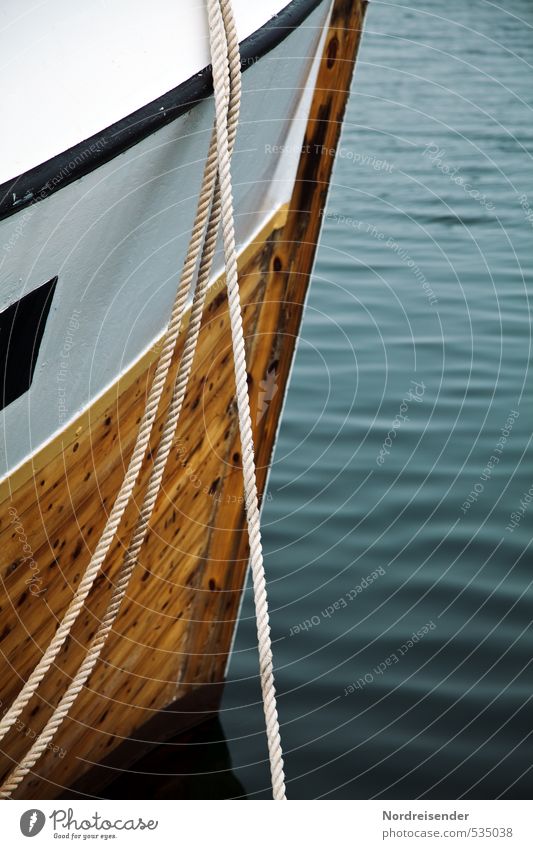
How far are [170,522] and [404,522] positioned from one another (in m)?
1.21

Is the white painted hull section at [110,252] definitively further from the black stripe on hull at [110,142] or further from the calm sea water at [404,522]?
the calm sea water at [404,522]

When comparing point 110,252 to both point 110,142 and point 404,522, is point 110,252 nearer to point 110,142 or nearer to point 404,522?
point 110,142

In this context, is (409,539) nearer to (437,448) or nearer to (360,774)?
(437,448)

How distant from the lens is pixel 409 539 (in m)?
3.34

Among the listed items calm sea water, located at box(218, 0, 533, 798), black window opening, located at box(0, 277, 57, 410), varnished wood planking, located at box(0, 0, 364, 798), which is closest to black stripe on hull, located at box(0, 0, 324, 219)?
black window opening, located at box(0, 277, 57, 410)

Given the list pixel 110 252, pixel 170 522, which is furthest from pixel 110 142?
pixel 170 522

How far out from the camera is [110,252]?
1730 millimetres

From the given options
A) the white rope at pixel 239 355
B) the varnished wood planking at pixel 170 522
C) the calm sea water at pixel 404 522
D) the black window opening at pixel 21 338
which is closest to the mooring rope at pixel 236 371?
the white rope at pixel 239 355

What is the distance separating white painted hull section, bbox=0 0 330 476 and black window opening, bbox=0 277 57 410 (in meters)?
0.02

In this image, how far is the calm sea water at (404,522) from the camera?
2.65m

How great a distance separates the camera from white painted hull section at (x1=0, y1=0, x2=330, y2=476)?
5.24ft

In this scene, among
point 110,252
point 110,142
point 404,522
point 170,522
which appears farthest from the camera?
point 404,522
